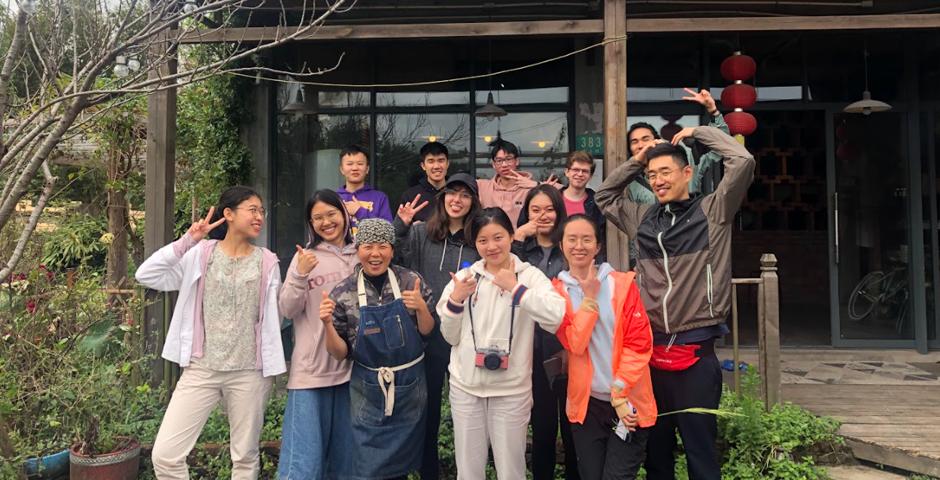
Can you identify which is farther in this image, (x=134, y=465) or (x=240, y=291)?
(x=134, y=465)

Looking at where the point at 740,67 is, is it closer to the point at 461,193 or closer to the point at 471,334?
the point at 461,193

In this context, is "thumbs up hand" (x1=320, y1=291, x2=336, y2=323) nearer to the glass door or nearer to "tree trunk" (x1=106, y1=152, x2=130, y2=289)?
"tree trunk" (x1=106, y1=152, x2=130, y2=289)

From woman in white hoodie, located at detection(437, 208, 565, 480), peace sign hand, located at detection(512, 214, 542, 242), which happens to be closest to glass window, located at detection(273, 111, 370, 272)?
peace sign hand, located at detection(512, 214, 542, 242)

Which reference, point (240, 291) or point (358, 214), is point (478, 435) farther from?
point (358, 214)

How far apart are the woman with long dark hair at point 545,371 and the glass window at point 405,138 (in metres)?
3.84

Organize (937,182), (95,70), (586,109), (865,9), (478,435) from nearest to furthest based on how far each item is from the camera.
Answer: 1. (95,70)
2. (478,435)
3. (865,9)
4. (937,182)
5. (586,109)

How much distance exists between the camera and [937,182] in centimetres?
618

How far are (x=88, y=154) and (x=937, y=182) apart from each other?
9629 millimetres

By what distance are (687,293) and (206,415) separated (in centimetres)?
247

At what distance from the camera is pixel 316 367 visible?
287 cm

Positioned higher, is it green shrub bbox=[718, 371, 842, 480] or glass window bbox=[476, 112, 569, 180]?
glass window bbox=[476, 112, 569, 180]

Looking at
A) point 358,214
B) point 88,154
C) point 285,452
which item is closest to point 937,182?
point 358,214

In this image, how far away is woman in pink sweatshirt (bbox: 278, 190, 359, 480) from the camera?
2.83 meters

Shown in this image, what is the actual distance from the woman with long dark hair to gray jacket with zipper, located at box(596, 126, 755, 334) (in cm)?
47
